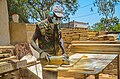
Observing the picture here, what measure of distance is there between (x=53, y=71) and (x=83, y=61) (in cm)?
59

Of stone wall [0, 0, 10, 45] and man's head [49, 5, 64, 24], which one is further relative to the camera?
stone wall [0, 0, 10, 45]

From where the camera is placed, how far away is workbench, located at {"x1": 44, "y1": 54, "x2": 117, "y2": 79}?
2355 millimetres

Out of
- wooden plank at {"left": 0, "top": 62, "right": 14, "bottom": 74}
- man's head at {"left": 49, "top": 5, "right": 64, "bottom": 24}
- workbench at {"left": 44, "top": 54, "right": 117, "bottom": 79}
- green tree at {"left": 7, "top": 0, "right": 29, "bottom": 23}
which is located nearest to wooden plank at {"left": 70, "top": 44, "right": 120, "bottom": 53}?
workbench at {"left": 44, "top": 54, "right": 117, "bottom": 79}

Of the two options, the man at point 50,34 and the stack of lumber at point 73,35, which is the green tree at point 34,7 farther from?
the man at point 50,34

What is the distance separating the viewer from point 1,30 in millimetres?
7902

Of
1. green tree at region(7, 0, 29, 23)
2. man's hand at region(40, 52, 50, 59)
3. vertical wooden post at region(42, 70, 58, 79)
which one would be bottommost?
vertical wooden post at region(42, 70, 58, 79)

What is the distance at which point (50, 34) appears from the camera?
109 inches

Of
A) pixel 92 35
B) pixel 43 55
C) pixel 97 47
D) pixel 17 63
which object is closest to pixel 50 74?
pixel 43 55

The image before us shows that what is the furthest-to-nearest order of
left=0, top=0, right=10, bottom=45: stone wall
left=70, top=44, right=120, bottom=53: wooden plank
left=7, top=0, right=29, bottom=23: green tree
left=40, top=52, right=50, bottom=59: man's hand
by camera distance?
left=7, top=0, right=29, bottom=23: green tree → left=0, top=0, right=10, bottom=45: stone wall → left=70, top=44, right=120, bottom=53: wooden plank → left=40, top=52, right=50, bottom=59: man's hand

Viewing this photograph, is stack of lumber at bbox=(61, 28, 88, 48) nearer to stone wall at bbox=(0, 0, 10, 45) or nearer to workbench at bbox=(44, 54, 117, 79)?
stone wall at bbox=(0, 0, 10, 45)

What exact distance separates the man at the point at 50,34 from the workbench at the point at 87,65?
24 cm

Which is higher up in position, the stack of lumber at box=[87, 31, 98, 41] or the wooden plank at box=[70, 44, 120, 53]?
the stack of lumber at box=[87, 31, 98, 41]

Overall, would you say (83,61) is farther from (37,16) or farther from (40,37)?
(37,16)

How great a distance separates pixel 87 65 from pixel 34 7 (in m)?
12.3
